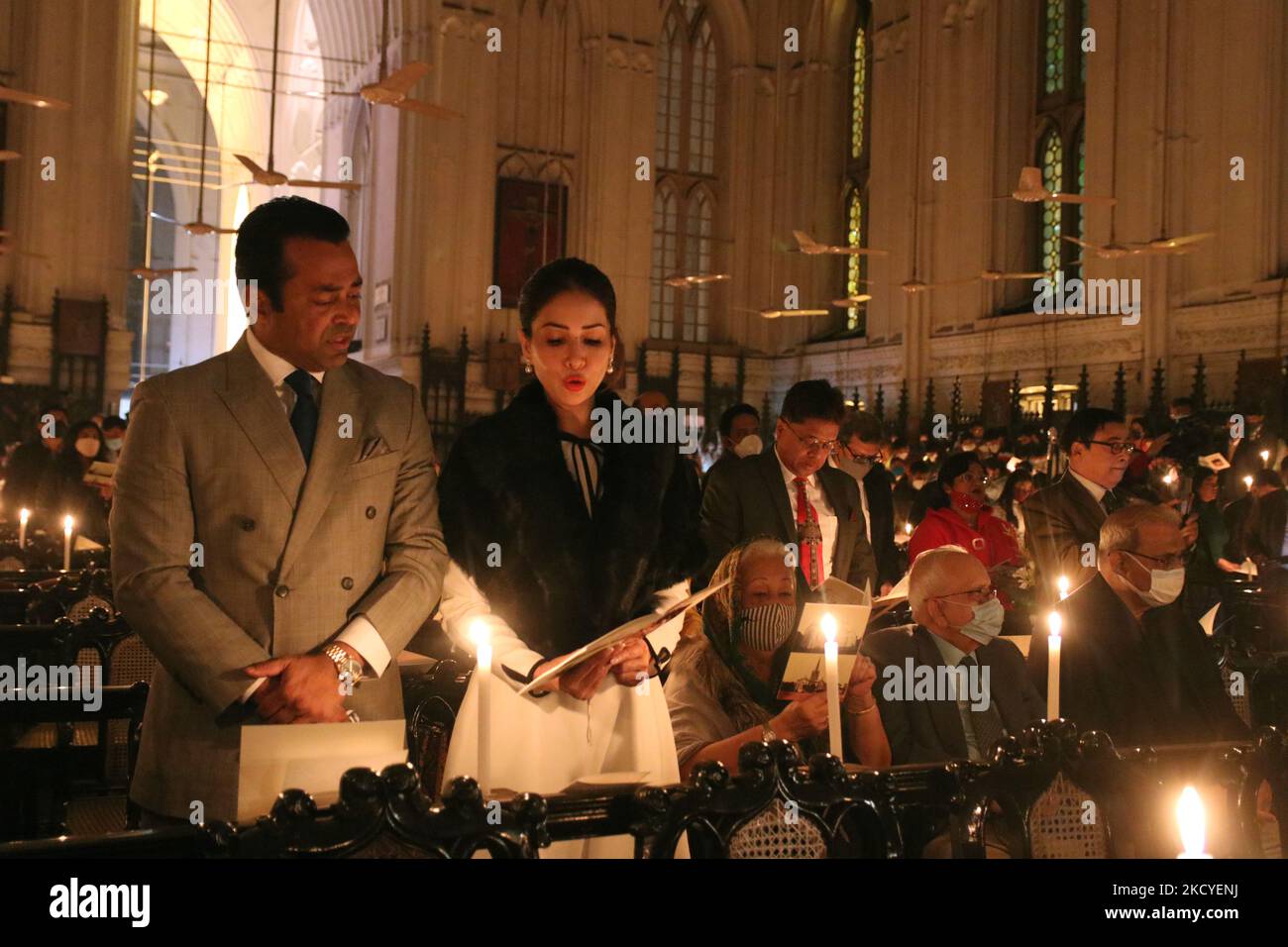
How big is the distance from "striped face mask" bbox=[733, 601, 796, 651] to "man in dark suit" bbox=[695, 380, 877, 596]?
47.3 inches

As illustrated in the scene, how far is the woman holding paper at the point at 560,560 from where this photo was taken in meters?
2.29

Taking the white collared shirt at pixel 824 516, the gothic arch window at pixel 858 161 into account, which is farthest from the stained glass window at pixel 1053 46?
the white collared shirt at pixel 824 516

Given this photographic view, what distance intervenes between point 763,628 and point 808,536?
170 centimetres

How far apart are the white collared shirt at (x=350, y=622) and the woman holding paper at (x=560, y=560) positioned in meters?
0.18

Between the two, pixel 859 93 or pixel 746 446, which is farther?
pixel 859 93

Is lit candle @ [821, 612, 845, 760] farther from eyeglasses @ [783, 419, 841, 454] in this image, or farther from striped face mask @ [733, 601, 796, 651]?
eyeglasses @ [783, 419, 841, 454]

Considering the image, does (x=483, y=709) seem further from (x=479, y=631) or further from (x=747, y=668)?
(x=747, y=668)

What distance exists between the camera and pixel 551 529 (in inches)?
92.1

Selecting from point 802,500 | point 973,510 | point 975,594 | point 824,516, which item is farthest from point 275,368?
point 973,510

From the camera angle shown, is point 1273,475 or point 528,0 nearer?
point 1273,475

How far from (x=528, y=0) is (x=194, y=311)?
53.4ft
